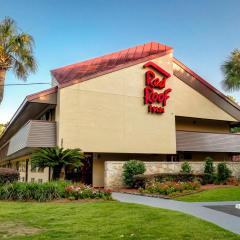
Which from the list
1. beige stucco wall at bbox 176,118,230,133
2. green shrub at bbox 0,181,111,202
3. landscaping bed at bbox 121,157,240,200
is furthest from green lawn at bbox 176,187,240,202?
beige stucco wall at bbox 176,118,230,133

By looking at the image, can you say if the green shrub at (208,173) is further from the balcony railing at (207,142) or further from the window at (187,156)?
the window at (187,156)

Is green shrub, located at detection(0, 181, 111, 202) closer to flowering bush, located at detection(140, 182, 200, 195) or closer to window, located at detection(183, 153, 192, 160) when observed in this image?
flowering bush, located at detection(140, 182, 200, 195)

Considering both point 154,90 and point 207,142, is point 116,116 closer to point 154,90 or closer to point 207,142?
point 154,90

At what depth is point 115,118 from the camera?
24.9 m

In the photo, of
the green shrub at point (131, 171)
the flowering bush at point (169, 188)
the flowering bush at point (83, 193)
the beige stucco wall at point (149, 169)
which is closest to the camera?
the flowering bush at point (83, 193)

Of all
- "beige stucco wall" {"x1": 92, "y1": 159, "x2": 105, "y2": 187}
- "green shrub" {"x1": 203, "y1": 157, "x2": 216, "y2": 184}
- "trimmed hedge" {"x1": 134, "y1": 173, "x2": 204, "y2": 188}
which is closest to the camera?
"trimmed hedge" {"x1": 134, "y1": 173, "x2": 204, "y2": 188}

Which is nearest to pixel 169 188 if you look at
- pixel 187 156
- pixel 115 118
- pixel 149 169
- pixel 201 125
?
pixel 149 169

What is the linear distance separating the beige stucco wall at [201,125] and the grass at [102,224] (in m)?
19.3

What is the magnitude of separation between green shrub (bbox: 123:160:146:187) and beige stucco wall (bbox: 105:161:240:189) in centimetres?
46

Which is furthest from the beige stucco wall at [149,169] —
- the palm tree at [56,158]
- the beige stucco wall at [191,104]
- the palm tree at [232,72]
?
the palm tree at [232,72]

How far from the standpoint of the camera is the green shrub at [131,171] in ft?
74.3

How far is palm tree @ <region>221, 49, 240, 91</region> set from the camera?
88.5 feet

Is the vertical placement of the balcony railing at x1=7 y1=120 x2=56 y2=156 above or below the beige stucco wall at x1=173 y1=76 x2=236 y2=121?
below

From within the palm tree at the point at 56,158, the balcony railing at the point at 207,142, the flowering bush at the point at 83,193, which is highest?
the balcony railing at the point at 207,142
